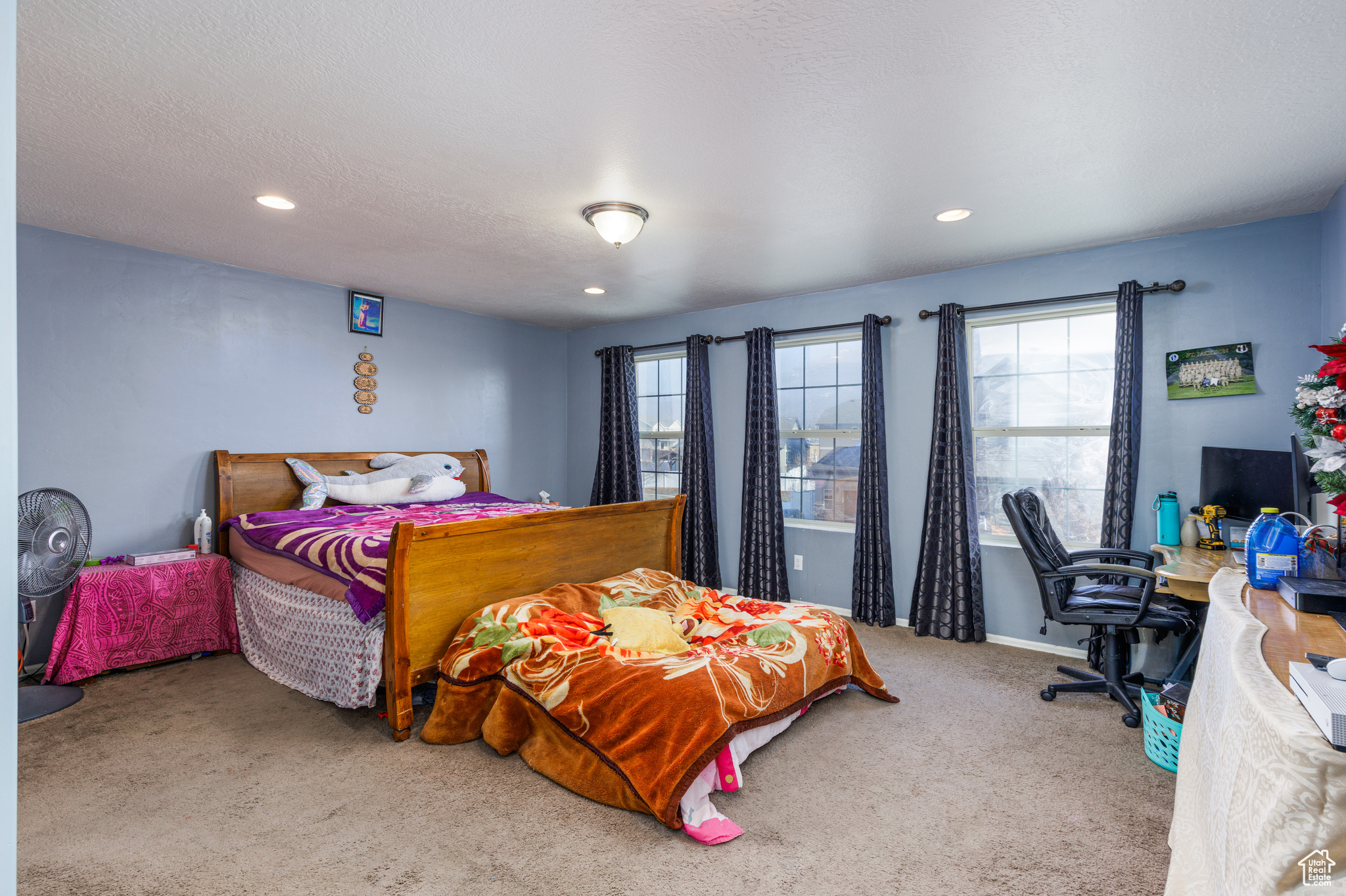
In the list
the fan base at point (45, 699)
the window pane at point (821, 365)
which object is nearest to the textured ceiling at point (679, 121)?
the window pane at point (821, 365)

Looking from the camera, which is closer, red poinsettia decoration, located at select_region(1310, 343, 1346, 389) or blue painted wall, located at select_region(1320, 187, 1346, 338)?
red poinsettia decoration, located at select_region(1310, 343, 1346, 389)

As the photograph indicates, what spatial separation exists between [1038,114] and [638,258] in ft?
7.14

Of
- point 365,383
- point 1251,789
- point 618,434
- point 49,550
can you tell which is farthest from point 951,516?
point 49,550

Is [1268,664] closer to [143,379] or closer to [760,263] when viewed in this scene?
[760,263]

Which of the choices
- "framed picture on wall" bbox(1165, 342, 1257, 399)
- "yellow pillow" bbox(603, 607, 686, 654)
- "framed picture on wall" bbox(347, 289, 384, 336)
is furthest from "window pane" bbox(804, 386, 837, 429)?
"framed picture on wall" bbox(347, 289, 384, 336)

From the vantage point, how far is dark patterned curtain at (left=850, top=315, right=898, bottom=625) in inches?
170

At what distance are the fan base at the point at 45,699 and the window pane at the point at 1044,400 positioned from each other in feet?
16.7

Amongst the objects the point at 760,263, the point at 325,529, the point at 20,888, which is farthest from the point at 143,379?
the point at 760,263

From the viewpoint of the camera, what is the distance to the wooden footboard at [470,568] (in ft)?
8.69

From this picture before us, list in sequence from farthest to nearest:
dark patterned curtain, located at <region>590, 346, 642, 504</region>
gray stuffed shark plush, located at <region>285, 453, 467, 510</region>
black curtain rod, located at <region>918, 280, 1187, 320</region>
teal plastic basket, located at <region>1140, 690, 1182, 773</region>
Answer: dark patterned curtain, located at <region>590, 346, 642, 504</region>, gray stuffed shark plush, located at <region>285, 453, 467, 510</region>, black curtain rod, located at <region>918, 280, 1187, 320</region>, teal plastic basket, located at <region>1140, 690, 1182, 773</region>

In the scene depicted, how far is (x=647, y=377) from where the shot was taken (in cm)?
587

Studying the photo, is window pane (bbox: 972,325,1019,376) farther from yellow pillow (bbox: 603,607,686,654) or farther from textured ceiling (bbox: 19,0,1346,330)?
yellow pillow (bbox: 603,607,686,654)

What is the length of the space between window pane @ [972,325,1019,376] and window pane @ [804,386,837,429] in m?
0.98

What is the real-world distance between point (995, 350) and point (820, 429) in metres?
1.27
